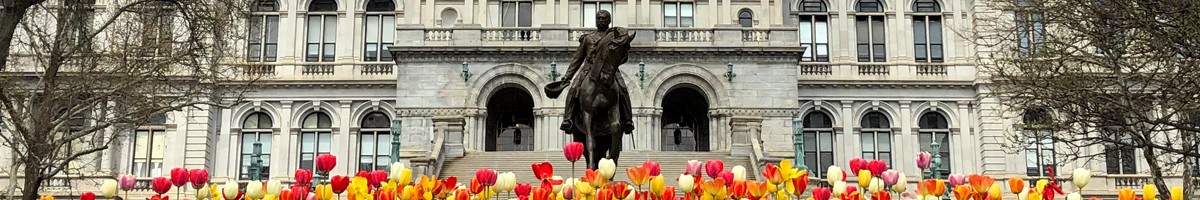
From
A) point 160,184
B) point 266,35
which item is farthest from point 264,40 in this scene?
point 160,184

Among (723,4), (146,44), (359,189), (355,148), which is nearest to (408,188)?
(359,189)

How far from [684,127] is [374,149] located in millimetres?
9058

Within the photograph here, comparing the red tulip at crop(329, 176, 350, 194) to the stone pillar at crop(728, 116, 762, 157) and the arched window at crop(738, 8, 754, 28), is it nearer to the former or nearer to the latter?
the stone pillar at crop(728, 116, 762, 157)

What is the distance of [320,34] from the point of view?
4456 cm

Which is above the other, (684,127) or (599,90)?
(684,127)

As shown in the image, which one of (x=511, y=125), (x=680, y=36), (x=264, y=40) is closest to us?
(x=680, y=36)

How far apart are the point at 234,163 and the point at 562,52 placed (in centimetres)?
1100

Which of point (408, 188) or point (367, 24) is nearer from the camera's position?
point (408, 188)

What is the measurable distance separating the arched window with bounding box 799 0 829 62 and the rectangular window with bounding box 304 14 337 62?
13940 millimetres

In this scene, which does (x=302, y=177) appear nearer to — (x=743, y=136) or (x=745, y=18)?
(x=743, y=136)

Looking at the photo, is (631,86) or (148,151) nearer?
(631,86)

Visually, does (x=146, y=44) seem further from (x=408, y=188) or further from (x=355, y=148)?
(x=408, y=188)

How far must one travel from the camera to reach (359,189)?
8664mm

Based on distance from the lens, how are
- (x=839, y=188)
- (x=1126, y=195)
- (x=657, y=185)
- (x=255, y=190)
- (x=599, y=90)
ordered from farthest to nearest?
(x=599, y=90), (x=839, y=188), (x=657, y=185), (x=255, y=190), (x=1126, y=195)
